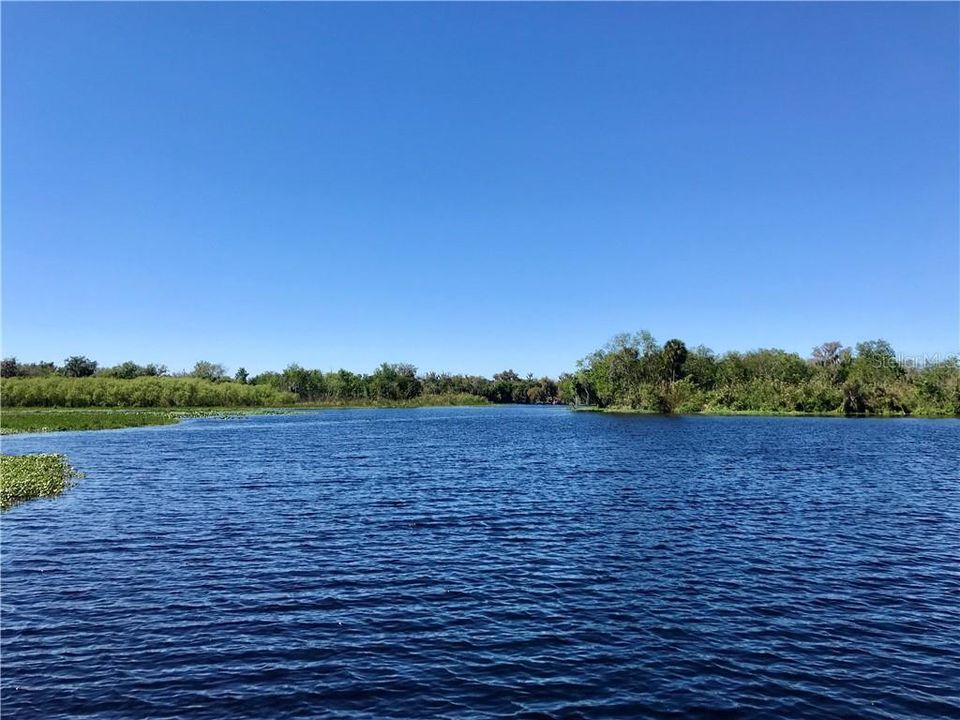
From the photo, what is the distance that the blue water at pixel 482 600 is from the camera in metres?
16.2

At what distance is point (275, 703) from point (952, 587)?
2600cm

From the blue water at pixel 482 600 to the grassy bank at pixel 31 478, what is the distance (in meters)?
1.94

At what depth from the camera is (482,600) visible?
23.2 metres

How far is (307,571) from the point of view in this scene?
26703 millimetres

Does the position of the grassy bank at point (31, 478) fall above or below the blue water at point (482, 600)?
above

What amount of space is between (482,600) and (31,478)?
4129 centimetres

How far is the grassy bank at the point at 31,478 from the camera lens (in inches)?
1699

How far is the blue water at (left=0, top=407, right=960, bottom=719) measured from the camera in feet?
53.1

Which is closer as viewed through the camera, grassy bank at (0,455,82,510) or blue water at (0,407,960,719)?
blue water at (0,407,960,719)

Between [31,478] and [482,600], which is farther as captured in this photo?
[31,478]

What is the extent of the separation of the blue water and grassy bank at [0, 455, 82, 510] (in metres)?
1.94

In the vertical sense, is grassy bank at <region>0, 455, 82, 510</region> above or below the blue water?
above

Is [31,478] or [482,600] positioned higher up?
[31,478]

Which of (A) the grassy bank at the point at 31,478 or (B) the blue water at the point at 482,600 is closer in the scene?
(B) the blue water at the point at 482,600
